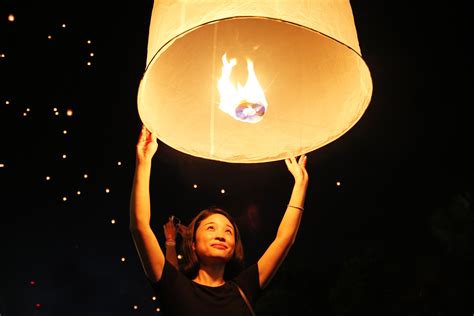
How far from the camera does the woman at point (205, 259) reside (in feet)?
6.97

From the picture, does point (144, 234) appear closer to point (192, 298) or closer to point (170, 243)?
point (192, 298)

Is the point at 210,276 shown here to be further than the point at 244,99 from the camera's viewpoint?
Yes

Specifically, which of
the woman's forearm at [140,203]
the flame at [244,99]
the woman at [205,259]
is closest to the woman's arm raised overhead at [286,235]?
the woman at [205,259]

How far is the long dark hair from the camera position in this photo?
97.4 inches

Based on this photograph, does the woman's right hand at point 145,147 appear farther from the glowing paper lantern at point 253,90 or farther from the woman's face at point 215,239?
the woman's face at point 215,239

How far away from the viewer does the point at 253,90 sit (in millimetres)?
1952

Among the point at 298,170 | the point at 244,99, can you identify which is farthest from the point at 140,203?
the point at 298,170

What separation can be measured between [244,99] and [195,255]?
38.6 inches

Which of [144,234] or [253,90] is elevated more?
[253,90]

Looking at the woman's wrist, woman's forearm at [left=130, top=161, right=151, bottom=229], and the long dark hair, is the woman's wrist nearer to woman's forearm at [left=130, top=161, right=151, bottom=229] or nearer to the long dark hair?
the long dark hair

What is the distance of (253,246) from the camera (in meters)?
8.08

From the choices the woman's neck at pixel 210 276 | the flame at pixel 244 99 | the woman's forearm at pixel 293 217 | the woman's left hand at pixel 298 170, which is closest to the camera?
the flame at pixel 244 99

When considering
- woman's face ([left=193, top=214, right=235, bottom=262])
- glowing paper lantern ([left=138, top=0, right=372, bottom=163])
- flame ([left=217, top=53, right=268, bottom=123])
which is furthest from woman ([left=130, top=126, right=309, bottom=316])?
flame ([left=217, top=53, right=268, bottom=123])

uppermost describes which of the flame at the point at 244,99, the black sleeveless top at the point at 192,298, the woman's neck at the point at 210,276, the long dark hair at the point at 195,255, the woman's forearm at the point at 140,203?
the flame at the point at 244,99
